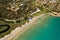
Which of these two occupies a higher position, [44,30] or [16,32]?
[16,32]

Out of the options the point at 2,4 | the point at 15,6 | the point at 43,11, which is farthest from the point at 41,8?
the point at 2,4

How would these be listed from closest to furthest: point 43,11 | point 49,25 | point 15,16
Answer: point 49,25 < point 15,16 < point 43,11

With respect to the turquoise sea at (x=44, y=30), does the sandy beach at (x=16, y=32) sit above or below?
above

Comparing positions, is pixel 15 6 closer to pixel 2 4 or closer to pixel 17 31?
pixel 2 4

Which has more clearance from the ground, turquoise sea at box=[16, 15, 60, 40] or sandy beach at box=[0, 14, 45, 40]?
sandy beach at box=[0, 14, 45, 40]

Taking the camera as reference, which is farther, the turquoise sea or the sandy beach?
the turquoise sea

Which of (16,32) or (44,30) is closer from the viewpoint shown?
(16,32)

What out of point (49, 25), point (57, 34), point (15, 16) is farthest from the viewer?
point (15, 16)

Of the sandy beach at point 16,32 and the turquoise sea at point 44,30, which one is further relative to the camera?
the turquoise sea at point 44,30
